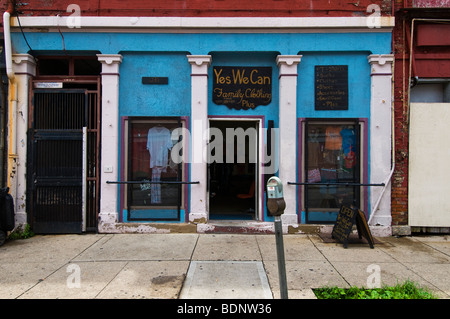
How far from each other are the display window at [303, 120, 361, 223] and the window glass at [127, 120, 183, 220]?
2926 mm

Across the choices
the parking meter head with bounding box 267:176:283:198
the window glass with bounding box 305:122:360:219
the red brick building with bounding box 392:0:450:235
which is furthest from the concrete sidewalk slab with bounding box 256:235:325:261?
the parking meter head with bounding box 267:176:283:198

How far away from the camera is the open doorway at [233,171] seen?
7047mm

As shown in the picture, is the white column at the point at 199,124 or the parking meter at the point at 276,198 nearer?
the parking meter at the point at 276,198

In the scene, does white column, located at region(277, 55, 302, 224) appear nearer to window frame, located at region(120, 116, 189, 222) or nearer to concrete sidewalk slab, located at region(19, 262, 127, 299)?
window frame, located at region(120, 116, 189, 222)

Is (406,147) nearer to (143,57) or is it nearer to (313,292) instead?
(313,292)

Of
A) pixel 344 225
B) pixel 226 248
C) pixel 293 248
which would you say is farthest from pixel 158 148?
pixel 344 225

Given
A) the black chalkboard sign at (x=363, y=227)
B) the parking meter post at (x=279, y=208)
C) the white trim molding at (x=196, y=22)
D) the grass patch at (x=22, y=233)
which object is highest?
the white trim molding at (x=196, y=22)

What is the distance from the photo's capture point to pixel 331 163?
6.62 meters

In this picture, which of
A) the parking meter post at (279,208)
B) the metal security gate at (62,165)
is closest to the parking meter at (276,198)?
the parking meter post at (279,208)

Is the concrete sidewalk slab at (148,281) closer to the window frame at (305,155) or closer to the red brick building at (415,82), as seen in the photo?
the window frame at (305,155)

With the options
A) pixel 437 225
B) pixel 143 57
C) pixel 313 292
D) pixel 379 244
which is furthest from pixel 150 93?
pixel 437 225

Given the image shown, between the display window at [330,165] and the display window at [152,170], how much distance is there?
2888 millimetres

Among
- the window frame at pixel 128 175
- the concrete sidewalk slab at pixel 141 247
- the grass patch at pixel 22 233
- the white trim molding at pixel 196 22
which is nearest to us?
the concrete sidewalk slab at pixel 141 247

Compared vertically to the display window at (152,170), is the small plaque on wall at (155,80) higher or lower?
higher
